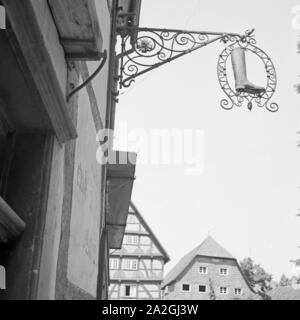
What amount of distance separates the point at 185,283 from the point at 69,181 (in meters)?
30.3

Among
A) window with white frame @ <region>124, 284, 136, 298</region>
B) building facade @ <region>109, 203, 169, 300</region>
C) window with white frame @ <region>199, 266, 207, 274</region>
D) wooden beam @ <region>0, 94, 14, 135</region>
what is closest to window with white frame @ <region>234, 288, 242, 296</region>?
window with white frame @ <region>199, 266, 207, 274</region>

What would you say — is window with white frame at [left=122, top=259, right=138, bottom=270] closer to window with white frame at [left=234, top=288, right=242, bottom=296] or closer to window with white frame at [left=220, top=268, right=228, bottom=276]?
window with white frame at [left=220, top=268, right=228, bottom=276]

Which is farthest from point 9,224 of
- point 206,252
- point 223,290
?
point 206,252

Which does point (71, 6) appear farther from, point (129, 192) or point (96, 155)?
point (129, 192)

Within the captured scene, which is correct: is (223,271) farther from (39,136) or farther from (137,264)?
(39,136)

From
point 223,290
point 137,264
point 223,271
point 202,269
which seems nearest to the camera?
point 137,264

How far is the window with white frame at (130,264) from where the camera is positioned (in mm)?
24969

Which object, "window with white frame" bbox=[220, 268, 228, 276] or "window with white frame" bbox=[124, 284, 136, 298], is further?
"window with white frame" bbox=[220, 268, 228, 276]

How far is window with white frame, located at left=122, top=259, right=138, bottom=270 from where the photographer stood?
25.0 m

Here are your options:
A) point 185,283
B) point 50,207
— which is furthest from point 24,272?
point 185,283

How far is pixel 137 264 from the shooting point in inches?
987

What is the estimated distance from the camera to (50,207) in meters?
1.72

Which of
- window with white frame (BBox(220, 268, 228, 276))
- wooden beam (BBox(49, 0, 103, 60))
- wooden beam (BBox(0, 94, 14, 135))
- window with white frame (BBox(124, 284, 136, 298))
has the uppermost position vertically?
window with white frame (BBox(220, 268, 228, 276))

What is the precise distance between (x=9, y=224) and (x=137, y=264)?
24.3 m
